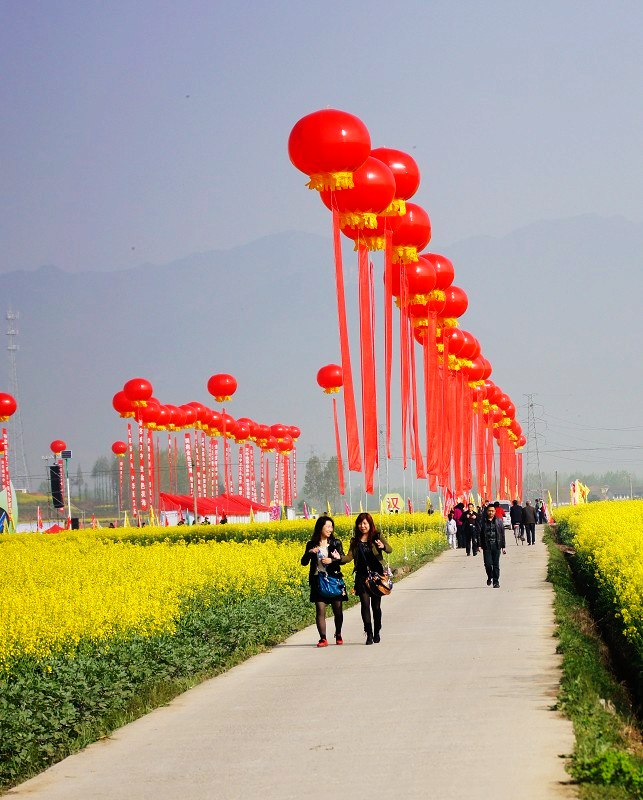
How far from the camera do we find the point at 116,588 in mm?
14398

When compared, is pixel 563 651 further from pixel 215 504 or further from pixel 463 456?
pixel 215 504

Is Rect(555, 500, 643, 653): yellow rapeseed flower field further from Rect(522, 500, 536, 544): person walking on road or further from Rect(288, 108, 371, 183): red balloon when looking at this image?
Rect(522, 500, 536, 544): person walking on road

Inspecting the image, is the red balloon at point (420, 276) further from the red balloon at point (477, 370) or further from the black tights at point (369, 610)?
the red balloon at point (477, 370)

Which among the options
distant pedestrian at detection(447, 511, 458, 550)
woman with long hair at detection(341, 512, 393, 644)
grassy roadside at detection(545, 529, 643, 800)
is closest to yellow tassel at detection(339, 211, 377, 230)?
woman with long hair at detection(341, 512, 393, 644)

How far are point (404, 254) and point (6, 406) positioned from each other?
2607 cm

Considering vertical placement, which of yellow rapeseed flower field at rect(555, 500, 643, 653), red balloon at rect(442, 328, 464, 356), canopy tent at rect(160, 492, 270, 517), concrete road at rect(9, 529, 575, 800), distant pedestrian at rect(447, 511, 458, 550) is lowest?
concrete road at rect(9, 529, 575, 800)

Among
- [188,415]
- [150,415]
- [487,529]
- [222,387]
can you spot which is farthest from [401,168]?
[188,415]

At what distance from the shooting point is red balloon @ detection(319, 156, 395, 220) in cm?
2341

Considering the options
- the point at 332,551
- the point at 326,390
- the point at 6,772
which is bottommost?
the point at 6,772

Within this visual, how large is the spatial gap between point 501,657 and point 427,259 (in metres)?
20.5

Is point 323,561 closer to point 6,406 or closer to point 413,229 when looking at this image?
point 413,229

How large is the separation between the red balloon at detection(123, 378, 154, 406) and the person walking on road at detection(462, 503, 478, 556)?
1885 cm

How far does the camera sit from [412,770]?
24.7 ft

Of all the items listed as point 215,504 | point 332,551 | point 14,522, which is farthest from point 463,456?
point 332,551
